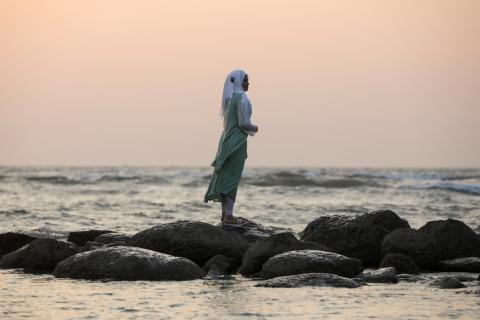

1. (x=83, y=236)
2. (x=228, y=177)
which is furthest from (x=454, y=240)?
(x=83, y=236)

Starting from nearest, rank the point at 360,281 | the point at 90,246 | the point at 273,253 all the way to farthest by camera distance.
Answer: the point at 360,281, the point at 273,253, the point at 90,246

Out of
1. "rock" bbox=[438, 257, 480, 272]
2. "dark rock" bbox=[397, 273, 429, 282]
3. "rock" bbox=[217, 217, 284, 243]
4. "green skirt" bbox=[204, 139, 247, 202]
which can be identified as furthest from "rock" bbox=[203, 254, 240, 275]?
"rock" bbox=[438, 257, 480, 272]

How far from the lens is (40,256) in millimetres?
11305

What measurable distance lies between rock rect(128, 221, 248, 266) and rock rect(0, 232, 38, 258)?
1.90 metres

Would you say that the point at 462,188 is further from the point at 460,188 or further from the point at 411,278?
the point at 411,278

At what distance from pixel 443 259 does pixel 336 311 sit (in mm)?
4437

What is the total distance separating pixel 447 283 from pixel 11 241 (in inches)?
247

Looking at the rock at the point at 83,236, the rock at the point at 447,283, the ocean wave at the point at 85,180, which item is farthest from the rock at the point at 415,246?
the ocean wave at the point at 85,180

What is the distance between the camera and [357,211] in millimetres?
24469

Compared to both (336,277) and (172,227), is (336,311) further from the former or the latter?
(172,227)

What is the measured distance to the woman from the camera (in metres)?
12.6

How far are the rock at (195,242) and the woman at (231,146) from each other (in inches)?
31.1

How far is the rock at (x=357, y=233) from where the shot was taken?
1263 cm

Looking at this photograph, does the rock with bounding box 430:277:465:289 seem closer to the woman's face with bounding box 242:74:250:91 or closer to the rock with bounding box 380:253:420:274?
the rock with bounding box 380:253:420:274
